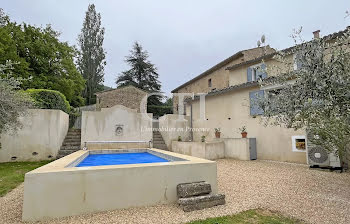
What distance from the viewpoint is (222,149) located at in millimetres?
12945

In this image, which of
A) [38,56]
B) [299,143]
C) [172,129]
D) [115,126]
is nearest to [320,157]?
[299,143]

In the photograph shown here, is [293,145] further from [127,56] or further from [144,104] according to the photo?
[127,56]

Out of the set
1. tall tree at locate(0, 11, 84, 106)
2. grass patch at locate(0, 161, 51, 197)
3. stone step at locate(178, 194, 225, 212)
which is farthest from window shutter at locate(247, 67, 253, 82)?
tall tree at locate(0, 11, 84, 106)

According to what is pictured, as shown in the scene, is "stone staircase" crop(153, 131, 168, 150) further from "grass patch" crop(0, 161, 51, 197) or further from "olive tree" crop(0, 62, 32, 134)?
"olive tree" crop(0, 62, 32, 134)

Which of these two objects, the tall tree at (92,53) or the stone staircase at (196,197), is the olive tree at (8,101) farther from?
the tall tree at (92,53)

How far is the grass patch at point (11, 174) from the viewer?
22.4 feet

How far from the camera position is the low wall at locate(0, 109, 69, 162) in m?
11.3

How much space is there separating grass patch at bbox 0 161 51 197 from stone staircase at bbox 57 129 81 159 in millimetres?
1423

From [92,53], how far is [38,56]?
13839 mm

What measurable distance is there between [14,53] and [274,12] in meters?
24.9

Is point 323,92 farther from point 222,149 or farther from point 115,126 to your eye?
point 115,126

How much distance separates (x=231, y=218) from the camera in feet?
14.1

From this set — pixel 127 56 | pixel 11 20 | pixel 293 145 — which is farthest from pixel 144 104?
pixel 293 145

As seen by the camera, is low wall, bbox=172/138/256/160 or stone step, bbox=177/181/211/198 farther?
low wall, bbox=172/138/256/160
